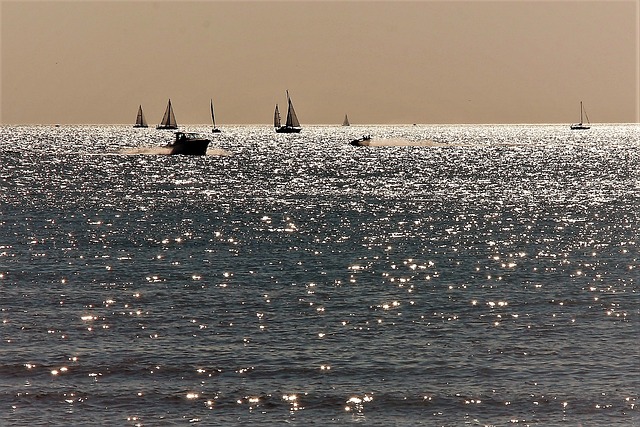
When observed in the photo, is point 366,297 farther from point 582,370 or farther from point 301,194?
point 301,194

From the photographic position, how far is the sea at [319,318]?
29.8 metres

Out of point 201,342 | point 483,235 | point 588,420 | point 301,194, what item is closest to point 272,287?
point 201,342

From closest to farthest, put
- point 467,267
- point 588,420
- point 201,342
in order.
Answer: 1. point 588,420
2. point 201,342
3. point 467,267

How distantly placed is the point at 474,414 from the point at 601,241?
4532 cm

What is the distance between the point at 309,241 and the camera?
71562mm

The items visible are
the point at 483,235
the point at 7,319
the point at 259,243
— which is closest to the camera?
the point at 7,319

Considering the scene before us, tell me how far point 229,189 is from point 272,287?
3174 inches

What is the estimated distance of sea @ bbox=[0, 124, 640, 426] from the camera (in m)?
29.8

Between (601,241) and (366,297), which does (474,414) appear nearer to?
(366,297)

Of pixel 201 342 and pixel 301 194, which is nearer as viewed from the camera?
pixel 201 342

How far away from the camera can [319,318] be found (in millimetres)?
42375

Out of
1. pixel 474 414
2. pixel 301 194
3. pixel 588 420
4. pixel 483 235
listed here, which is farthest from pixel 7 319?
pixel 301 194

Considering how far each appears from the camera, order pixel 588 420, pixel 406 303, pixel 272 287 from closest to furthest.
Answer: pixel 588 420
pixel 406 303
pixel 272 287

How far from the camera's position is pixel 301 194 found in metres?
123
